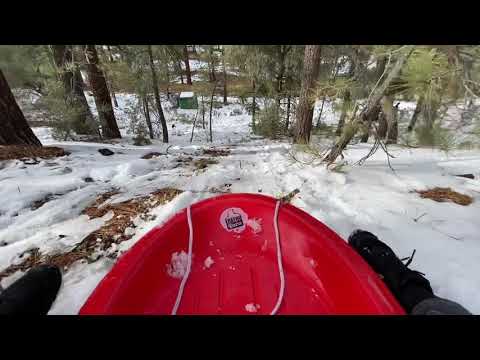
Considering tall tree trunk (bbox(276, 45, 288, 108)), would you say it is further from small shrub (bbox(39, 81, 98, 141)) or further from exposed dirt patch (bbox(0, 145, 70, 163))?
exposed dirt patch (bbox(0, 145, 70, 163))

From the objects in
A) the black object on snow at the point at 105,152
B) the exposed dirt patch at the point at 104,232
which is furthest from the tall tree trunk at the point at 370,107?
the black object on snow at the point at 105,152

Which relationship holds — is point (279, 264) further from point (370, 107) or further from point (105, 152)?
point (105, 152)

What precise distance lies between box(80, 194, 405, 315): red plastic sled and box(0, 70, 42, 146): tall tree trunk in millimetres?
3380

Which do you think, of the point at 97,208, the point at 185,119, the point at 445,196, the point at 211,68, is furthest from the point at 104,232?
the point at 185,119

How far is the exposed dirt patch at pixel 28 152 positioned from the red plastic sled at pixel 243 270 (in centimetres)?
278

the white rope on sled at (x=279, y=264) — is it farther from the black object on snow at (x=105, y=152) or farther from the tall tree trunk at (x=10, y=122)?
the tall tree trunk at (x=10, y=122)

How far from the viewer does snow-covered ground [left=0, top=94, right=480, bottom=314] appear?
54.4 inches

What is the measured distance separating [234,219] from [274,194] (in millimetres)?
914

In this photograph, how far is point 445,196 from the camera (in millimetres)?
2242

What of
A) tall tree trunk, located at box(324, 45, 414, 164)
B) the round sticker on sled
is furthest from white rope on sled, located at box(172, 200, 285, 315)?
tall tree trunk, located at box(324, 45, 414, 164)
